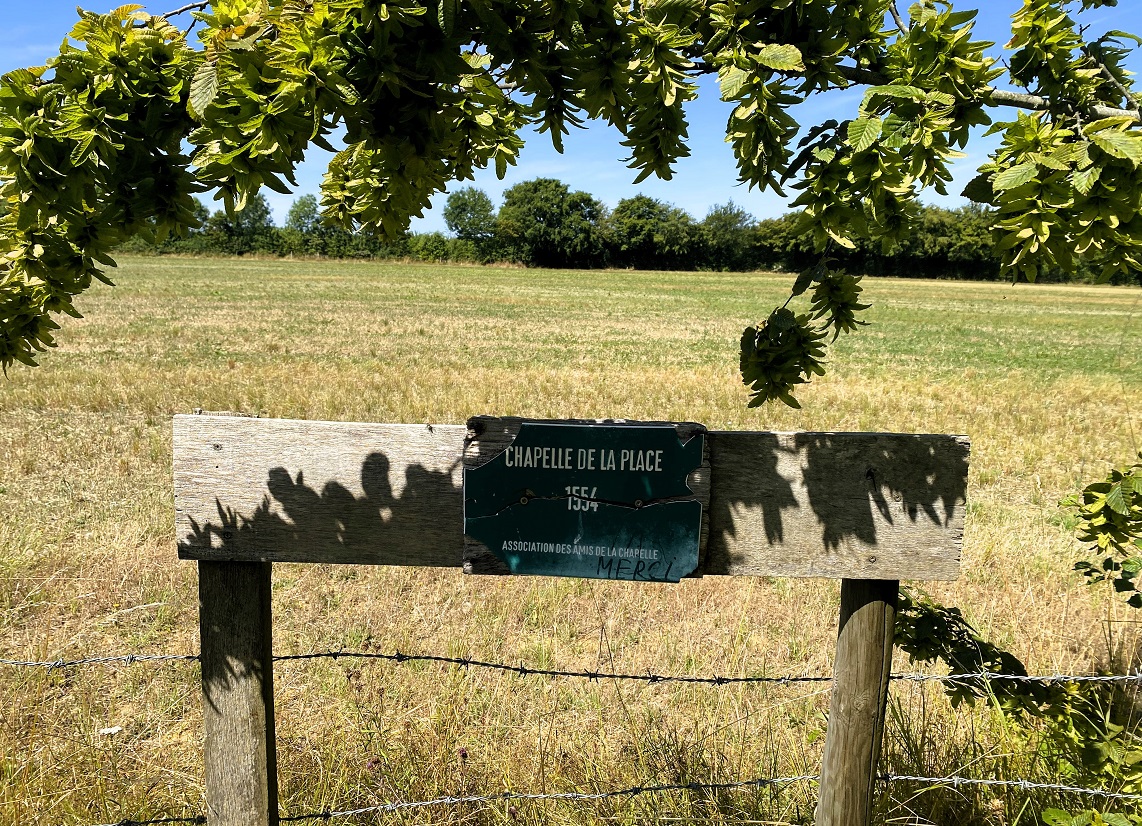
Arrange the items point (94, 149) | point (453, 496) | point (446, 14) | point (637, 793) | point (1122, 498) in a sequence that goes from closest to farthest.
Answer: point (446, 14) < point (94, 149) < point (453, 496) < point (1122, 498) < point (637, 793)

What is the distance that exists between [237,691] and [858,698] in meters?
1.64

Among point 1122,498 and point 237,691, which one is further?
point 1122,498

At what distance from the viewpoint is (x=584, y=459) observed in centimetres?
188

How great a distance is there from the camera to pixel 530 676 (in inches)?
153

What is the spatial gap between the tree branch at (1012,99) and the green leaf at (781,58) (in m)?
0.28

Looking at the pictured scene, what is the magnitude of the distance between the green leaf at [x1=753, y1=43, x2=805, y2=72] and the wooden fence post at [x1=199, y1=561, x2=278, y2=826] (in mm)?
1664

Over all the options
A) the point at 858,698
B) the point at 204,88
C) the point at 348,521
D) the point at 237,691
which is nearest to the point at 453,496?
the point at 348,521

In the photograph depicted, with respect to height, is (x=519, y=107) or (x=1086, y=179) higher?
(x=519, y=107)

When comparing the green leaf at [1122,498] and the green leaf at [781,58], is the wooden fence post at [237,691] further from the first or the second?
the green leaf at [1122,498]

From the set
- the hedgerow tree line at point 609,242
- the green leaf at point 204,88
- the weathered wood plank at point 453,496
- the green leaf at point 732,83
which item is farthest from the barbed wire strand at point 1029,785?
the hedgerow tree line at point 609,242

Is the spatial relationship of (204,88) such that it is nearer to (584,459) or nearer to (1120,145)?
(584,459)

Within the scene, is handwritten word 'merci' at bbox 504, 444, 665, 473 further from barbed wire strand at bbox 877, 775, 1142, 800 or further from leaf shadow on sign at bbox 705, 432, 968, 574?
barbed wire strand at bbox 877, 775, 1142, 800

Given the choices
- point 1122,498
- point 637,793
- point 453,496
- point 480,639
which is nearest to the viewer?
point 453,496

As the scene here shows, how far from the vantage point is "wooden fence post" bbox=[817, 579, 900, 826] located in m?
2.05
